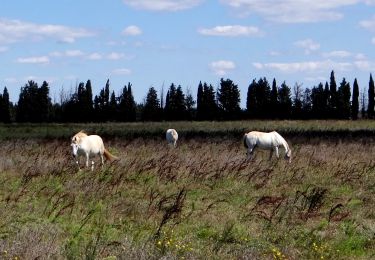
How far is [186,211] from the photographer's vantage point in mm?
10695

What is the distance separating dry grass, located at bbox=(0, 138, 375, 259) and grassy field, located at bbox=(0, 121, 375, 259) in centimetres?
2

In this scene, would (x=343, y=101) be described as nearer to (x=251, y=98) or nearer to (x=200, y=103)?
(x=251, y=98)

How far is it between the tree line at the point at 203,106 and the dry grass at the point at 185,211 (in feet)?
262

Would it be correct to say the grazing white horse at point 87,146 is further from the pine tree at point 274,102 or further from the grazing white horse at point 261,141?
the pine tree at point 274,102

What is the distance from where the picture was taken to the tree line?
9612 cm

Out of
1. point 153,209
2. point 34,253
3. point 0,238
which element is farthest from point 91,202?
point 34,253

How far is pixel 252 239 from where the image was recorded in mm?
8852

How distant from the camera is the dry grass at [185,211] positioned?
8047 millimetres

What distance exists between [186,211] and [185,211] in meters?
0.02

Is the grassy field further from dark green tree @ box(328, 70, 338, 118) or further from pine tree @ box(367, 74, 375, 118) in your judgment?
pine tree @ box(367, 74, 375, 118)

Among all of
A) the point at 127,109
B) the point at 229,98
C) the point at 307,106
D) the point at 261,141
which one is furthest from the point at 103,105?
the point at 261,141

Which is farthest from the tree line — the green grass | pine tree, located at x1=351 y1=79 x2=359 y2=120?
the green grass

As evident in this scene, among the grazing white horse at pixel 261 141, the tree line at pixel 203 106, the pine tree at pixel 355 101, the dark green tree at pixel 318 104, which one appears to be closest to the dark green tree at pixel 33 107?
the tree line at pixel 203 106

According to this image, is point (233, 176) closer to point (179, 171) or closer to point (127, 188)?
point (179, 171)
